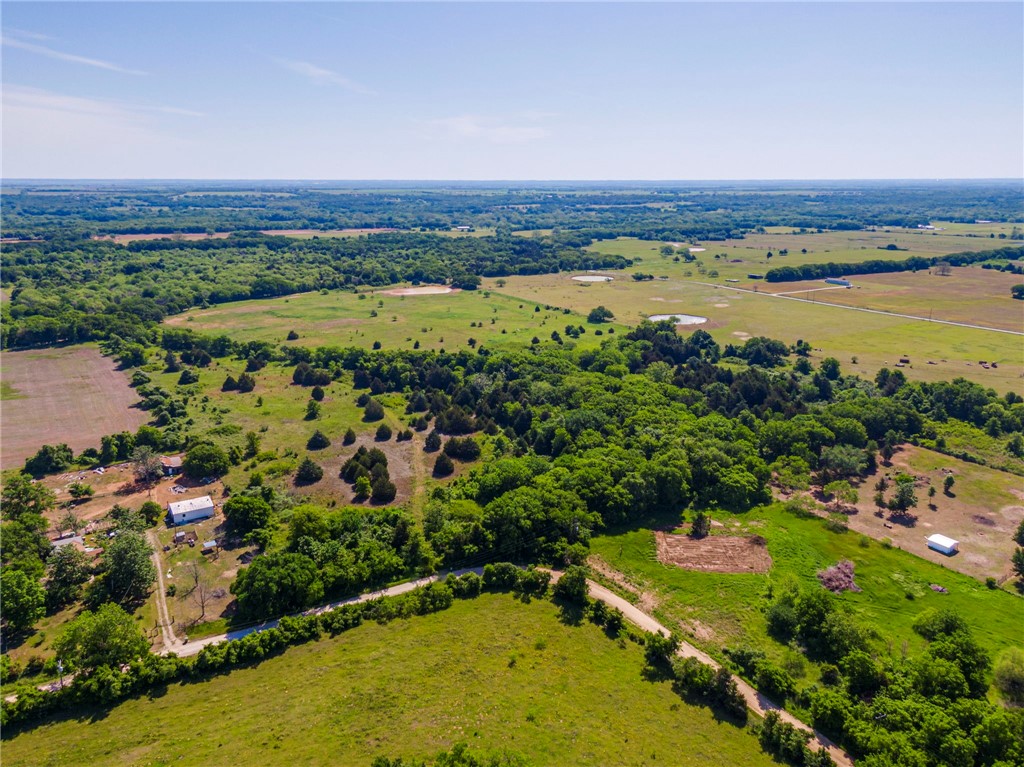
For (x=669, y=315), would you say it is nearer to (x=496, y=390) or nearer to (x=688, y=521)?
(x=496, y=390)

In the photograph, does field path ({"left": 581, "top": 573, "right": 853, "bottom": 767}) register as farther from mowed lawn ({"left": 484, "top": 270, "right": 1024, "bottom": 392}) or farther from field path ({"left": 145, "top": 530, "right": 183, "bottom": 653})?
mowed lawn ({"left": 484, "top": 270, "right": 1024, "bottom": 392})

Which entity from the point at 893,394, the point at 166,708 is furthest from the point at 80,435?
the point at 893,394

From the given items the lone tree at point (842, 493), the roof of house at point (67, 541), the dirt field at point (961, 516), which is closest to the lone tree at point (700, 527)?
the dirt field at point (961, 516)

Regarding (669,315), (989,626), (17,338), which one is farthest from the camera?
(669,315)

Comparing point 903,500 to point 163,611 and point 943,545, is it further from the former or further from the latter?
point 163,611

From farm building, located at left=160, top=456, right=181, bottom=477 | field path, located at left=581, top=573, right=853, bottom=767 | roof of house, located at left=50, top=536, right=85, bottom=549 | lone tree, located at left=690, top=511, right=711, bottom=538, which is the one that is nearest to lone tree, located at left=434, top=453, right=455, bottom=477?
field path, located at left=581, top=573, right=853, bottom=767

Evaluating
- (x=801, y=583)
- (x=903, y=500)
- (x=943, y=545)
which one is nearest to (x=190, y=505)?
(x=801, y=583)
